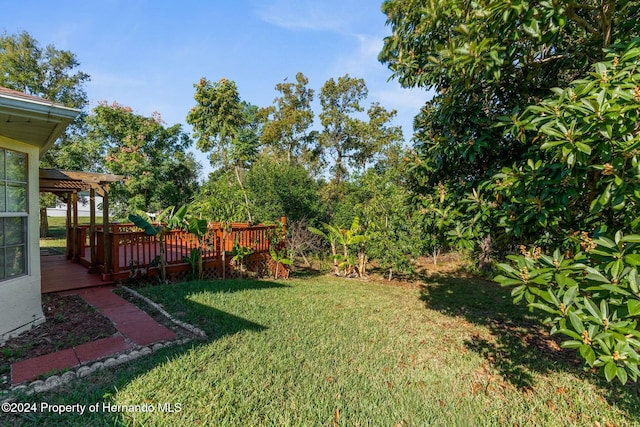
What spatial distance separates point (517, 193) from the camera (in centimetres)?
244

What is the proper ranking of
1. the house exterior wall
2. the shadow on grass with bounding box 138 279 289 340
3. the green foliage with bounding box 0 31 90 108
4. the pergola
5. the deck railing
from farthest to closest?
the green foliage with bounding box 0 31 90 108 < the deck railing < the pergola < the shadow on grass with bounding box 138 279 289 340 < the house exterior wall

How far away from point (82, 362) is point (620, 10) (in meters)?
6.52

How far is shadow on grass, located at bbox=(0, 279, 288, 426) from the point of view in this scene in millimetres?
2561

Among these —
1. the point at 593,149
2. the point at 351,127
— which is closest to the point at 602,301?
the point at 593,149

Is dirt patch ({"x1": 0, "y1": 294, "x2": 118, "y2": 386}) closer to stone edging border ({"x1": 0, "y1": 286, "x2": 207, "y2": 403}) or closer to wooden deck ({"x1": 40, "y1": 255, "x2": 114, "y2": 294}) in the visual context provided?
stone edging border ({"x1": 0, "y1": 286, "x2": 207, "y2": 403})

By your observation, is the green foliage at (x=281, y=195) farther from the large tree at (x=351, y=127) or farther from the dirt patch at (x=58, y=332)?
the large tree at (x=351, y=127)

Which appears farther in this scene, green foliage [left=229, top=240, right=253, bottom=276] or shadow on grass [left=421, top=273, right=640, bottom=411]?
green foliage [left=229, top=240, right=253, bottom=276]

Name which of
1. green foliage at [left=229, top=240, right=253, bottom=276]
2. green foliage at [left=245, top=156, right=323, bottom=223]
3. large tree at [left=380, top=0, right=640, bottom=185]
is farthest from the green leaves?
large tree at [left=380, top=0, right=640, bottom=185]

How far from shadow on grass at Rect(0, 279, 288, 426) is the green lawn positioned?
0.01m

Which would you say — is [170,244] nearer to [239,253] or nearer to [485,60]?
[239,253]

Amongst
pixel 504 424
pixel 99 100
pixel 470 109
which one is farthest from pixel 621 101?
pixel 99 100

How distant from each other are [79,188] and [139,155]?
7610mm

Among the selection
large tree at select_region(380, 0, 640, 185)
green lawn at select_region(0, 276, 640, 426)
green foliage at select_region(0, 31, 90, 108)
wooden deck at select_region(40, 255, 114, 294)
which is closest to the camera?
large tree at select_region(380, 0, 640, 185)

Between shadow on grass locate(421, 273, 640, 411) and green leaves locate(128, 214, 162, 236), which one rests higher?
green leaves locate(128, 214, 162, 236)
